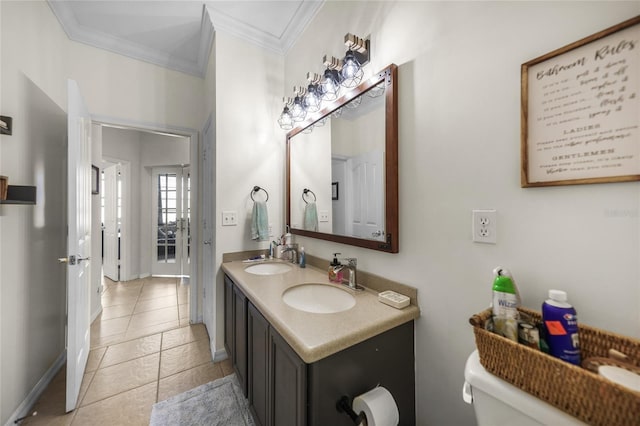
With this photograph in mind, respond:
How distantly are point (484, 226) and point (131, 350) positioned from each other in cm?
280

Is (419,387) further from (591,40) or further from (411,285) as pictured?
(591,40)

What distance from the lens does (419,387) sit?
1.13m

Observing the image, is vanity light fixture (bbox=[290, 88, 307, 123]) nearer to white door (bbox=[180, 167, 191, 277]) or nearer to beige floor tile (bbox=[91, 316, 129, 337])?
beige floor tile (bbox=[91, 316, 129, 337])

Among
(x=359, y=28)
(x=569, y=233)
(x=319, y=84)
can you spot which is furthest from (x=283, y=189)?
(x=569, y=233)

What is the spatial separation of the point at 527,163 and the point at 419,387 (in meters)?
1.06

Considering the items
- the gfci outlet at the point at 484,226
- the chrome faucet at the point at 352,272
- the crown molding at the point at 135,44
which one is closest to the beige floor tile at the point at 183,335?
the chrome faucet at the point at 352,272

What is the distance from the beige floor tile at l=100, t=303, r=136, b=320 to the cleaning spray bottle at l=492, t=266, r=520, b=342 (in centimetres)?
353

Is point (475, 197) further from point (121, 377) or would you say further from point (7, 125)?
point (121, 377)

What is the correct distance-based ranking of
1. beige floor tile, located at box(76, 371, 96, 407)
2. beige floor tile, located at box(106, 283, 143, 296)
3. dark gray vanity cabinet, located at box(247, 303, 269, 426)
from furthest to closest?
beige floor tile, located at box(106, 283, 143, 296), beige floor tile, located at box(76, 371, 96, 407), dark gray vanity cabinet, located at box(247, 303, 269, 426)

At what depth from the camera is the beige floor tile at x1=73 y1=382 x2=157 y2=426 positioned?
1416 millimetres

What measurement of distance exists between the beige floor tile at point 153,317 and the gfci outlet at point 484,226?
10.0ft

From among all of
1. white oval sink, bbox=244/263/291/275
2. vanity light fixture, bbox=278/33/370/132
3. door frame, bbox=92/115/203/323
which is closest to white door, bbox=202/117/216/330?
door frame, bbox=92/115/203/323

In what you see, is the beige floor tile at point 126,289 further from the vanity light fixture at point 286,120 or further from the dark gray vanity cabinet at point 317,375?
the vanity light fixture at point 286,120

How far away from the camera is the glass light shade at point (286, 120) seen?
1.96 metres
